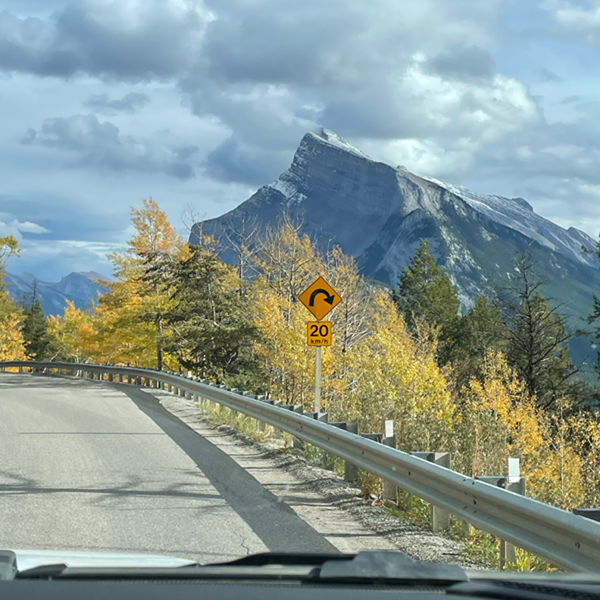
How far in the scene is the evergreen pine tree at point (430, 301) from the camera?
59.0m

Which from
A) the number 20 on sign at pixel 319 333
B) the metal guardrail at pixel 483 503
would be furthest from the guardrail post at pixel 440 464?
the number 20 on sign at pixel 319 333

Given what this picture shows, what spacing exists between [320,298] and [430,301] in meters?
51.2

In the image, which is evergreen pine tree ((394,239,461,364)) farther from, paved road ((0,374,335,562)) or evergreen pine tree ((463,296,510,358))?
paved road ((0,374,335,562))

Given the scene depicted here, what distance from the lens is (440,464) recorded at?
20.7 ft

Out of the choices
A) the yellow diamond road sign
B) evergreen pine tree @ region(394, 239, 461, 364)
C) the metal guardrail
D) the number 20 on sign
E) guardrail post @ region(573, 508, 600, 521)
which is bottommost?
the metal guardrail

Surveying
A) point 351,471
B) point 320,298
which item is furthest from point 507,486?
point 320,298

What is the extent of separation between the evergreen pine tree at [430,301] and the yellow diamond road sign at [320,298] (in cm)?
4094

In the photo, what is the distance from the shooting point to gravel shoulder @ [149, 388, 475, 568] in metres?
5.71

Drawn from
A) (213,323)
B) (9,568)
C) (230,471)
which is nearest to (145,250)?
(213,323)

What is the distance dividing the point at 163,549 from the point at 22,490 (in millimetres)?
2834

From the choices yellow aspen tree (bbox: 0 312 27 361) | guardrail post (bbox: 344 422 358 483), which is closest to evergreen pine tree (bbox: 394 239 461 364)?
yellow aspen tree (bbox: 0 312 27 361)

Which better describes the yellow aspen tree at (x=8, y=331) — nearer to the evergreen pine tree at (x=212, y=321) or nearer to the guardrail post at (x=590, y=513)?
the evergreen pine tree at (x=212, y=321)

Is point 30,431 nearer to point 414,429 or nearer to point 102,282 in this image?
point 414,429

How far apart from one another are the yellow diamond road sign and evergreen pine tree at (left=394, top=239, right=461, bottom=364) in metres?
40.9
